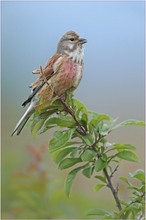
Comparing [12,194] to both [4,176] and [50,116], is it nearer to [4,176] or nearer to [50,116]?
[4,176]

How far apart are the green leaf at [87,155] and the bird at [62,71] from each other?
0.39m

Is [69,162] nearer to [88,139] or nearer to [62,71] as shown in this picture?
[88,139]

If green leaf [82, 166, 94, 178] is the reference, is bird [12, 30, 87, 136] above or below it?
above

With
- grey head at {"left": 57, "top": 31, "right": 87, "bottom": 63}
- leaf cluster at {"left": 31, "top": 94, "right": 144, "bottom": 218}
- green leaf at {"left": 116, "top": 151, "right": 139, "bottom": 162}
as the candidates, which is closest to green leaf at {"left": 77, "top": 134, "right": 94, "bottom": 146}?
leaf cluster at {"left": 31, "top": 94, "right": 144, "bottom": 218}

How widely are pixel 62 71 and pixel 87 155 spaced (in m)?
0.72

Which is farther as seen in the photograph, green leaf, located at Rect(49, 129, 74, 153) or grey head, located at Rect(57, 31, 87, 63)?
grey head, located at Rect(57, 31, 87, 63)

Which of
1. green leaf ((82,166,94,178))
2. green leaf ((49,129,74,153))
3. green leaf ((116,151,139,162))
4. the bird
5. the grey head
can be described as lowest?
green leaf ((82,166,94,178))

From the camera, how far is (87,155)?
1.26m

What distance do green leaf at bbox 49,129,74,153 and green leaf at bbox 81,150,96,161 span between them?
0.06 metres

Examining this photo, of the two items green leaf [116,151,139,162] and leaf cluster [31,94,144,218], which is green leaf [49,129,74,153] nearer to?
leaf cluster [31,94,144,218]

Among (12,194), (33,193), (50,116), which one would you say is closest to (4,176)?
Answer: (12,194)

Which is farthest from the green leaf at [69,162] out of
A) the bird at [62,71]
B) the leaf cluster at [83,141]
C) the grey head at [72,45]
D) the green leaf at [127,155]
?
the grey head at [72,45]

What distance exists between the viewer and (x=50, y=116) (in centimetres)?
141

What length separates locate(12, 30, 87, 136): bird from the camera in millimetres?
1696
